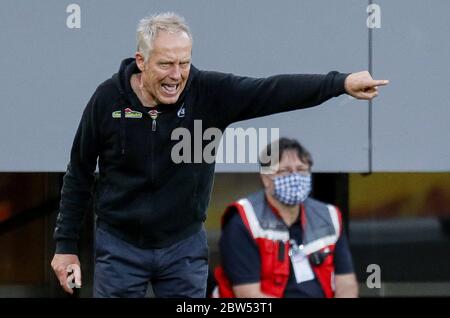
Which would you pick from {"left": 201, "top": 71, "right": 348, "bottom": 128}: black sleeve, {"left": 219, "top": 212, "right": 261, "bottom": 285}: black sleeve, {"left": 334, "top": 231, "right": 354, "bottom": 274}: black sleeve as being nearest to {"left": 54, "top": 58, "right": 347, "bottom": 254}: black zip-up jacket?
{"left": 201, "top": 71, "right": 348, "bottom": 128}: black sleeve

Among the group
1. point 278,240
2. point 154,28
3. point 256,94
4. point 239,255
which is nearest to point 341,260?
point 278,240

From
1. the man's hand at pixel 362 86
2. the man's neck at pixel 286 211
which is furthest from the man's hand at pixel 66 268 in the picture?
the man's hand at pixel 362 86

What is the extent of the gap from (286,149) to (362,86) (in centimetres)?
94

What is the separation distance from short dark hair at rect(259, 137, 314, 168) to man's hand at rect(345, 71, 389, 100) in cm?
87

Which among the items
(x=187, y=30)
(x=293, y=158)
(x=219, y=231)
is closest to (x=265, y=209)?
(x=293, y=158)

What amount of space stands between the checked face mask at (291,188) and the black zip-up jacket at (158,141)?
1.58 feet

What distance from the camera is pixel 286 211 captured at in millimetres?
3992

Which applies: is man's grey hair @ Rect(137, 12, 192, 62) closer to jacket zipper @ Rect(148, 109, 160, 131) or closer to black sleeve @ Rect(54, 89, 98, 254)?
jacket zipper @ Rect(148, 109, 160, 131)

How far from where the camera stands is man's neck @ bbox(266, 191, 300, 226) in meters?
3.97

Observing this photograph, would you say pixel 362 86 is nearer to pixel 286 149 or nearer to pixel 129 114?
pixel 129 114

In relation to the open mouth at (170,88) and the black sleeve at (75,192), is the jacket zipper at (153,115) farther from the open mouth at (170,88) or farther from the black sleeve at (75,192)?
the black sleeve at (75,192)

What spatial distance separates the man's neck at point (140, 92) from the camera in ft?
11.6

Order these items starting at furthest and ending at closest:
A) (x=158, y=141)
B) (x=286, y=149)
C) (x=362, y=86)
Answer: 1. (x=286, y=149)
2. (x=158, y=141)
3. (x=362, y=86)
